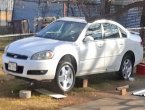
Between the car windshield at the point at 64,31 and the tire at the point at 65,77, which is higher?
the car windshield at the point at 64,31

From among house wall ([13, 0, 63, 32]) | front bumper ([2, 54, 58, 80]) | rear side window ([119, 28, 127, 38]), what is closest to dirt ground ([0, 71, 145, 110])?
front bumper ([2, 54, 58, 80])

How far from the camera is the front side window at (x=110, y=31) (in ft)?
40.1

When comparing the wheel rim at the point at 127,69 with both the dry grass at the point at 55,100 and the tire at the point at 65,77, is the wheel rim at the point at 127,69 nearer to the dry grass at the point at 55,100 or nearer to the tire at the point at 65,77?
the dry grass at the point at 55,100

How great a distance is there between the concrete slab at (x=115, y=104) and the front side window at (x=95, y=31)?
1800 mm

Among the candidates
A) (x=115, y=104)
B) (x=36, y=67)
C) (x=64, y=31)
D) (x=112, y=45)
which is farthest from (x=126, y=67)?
(x=36, y=67)

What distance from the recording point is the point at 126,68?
13.0 metres

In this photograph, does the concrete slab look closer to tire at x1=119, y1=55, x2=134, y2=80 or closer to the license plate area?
the license plate area

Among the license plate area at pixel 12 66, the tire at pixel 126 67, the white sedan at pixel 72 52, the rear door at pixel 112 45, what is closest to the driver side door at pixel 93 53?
the white sedan at pixel 72 52

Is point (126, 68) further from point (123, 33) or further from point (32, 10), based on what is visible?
point (32, 10)

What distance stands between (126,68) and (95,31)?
169 cm

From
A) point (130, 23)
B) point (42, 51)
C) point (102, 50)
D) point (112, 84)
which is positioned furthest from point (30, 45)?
point (130, 23)

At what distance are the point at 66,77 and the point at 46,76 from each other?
643 mm

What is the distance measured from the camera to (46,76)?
1033cm

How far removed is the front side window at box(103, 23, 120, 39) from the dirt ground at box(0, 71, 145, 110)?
1222 millimetres
